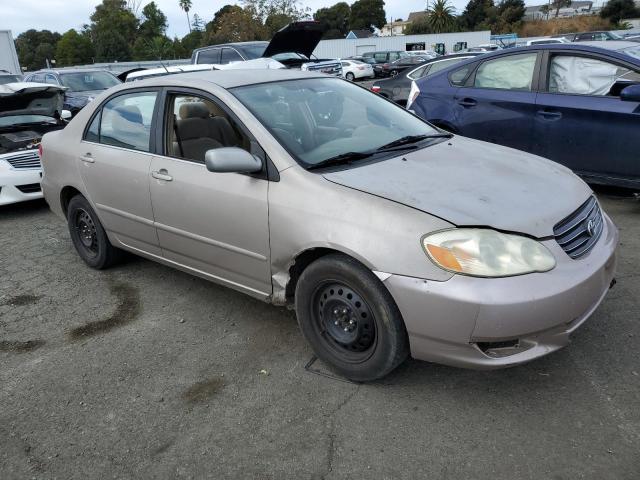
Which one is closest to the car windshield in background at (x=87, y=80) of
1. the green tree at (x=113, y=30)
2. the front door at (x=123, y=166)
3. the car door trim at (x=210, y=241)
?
the front door at (x=123, y=166)

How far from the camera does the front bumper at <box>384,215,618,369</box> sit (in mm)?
2281

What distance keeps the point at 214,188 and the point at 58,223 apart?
3.79 meters

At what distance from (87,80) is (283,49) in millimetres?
4522

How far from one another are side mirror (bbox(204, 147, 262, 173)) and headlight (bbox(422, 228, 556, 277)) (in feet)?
3.53

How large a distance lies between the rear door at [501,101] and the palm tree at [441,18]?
70.1m

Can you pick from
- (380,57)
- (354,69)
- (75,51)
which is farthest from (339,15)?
(354,69)

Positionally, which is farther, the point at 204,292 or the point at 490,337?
the point at 204,292

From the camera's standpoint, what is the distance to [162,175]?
3.53m

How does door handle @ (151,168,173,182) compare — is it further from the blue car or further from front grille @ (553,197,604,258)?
the blue car

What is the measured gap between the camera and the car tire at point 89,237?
4.38 meters

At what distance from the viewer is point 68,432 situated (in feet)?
8.55

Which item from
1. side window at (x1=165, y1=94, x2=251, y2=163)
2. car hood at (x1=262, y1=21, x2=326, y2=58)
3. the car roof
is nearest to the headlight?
side window at (x1=165, y1=94, x2=251, y2=163)

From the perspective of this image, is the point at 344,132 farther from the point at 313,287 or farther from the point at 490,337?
the point at 490,337

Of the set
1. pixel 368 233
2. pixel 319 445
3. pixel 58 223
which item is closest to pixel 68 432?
pixel 319 445
